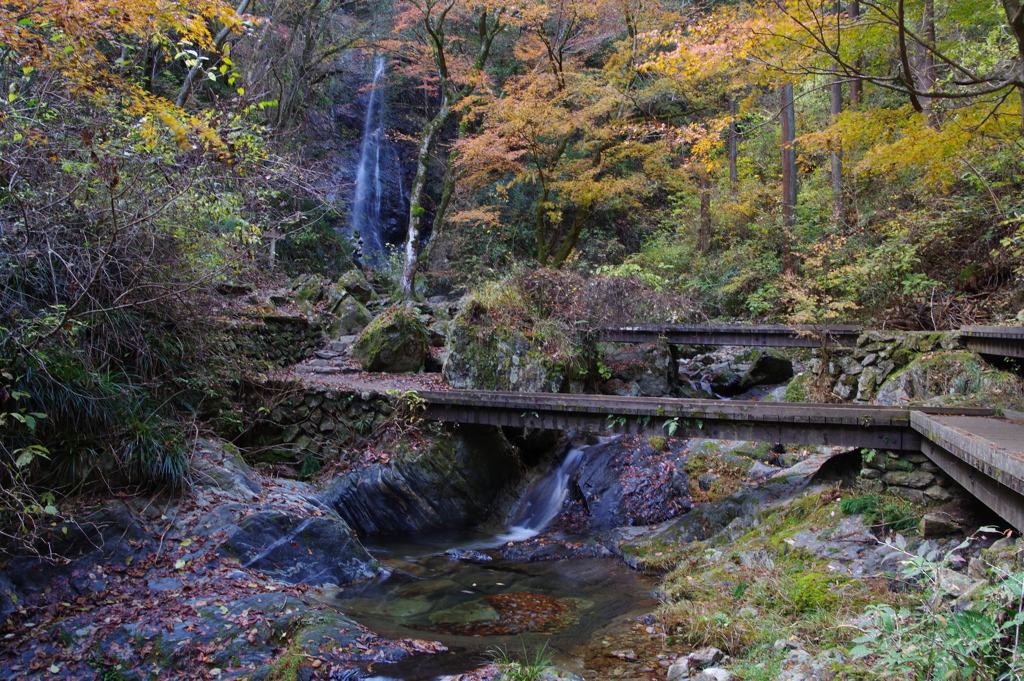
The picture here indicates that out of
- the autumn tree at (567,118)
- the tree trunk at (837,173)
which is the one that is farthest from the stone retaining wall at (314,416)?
the tree trunk at (837,173)

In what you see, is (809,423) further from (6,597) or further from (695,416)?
(6,597)

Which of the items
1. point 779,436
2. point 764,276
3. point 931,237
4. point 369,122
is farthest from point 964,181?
point 369,122

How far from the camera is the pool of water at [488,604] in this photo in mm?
4983

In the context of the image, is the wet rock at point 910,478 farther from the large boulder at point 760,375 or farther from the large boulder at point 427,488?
the large boulder at point 760,375

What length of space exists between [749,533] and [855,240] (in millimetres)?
9626

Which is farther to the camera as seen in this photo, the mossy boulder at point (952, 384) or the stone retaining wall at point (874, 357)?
the stone retaining wall at point (874, 357)

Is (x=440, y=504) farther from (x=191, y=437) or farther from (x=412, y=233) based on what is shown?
(x=412, y=233)

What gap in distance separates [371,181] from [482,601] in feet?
60.1

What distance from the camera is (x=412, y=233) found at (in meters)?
16.2

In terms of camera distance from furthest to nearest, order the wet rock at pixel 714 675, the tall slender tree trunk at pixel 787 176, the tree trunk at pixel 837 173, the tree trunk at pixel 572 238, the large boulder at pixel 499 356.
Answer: the tree trunk at pixel 572 238
the tall slender tree trunk at pixel 787 176
the tree trunk at pixel 837 173
the large boulder at pixel 499 356
the wet rock at pixel 714 675

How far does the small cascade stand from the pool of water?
3.51 ft

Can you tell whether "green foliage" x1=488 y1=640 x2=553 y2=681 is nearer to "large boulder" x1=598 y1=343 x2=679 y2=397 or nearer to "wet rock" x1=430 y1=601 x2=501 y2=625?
"wet rock" x1=430 y1=601 x2=501 y2=625

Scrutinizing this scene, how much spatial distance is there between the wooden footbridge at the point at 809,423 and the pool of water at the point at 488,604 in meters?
1.99

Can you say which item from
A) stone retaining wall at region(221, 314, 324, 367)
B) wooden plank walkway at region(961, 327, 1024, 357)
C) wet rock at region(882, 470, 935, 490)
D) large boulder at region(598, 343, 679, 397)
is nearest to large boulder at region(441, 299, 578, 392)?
large boulder at region(598, 343, 679, 397)
